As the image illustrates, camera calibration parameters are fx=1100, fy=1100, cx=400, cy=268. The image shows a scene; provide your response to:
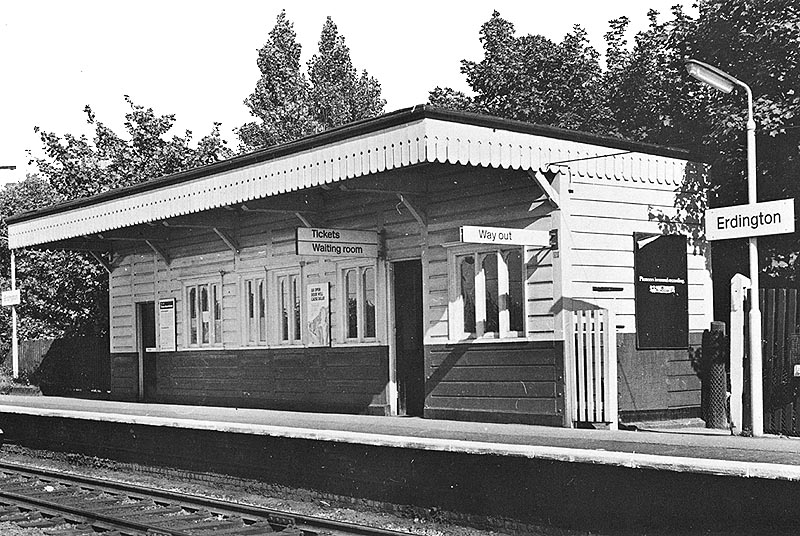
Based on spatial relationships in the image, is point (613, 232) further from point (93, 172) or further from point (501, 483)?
point (93, 172)

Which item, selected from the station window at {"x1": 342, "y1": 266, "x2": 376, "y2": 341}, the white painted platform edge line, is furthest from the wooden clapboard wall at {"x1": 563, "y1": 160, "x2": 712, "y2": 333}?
the station window at {"x1": 342, "y1": 266, "x2": 376, "y2": 341}

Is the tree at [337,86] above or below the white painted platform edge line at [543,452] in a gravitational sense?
above

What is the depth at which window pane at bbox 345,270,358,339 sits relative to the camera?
16.4m

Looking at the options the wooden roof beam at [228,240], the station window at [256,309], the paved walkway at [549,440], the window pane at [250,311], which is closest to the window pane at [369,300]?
the paved walkway at [549,440]

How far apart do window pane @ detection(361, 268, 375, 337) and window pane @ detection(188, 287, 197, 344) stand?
4.92 m

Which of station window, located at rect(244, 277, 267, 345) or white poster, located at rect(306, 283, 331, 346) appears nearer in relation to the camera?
white poster, located at rect(306, 283, 331, 346)

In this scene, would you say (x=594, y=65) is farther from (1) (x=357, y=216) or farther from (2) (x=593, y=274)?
(2) (x=593, y=274)

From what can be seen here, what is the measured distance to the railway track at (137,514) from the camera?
10164mm

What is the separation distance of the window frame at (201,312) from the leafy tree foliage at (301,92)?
2492 centimetres

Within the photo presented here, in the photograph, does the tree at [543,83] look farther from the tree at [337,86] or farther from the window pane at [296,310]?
the tree at [337,86]

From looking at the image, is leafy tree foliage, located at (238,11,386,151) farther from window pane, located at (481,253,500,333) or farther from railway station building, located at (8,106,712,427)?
window pane, located at (481,253,500,333)

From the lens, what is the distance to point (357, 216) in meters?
16.3

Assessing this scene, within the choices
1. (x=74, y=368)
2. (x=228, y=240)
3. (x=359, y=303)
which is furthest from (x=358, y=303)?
(x=74, y=368)

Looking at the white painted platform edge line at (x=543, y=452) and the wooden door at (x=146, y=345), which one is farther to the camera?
the wooden door at (x=146, y=345)
